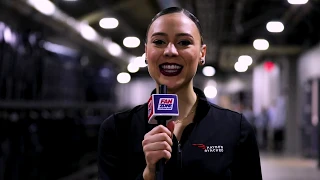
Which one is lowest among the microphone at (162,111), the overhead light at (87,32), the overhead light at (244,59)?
the microphone at (162,111)

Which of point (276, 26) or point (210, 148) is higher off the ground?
point (276, 26)

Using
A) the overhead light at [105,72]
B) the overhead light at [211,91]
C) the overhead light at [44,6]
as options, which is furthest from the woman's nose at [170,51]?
the overhead light at [211,91]

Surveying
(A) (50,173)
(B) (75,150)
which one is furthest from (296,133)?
(A) (50,173)

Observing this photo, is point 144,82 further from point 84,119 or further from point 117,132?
point 117,132

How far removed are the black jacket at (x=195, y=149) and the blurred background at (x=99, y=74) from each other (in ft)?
3.44

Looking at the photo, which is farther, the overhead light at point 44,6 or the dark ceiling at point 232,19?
the dark ceiling at point 232,19

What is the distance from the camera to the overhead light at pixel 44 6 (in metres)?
9.15

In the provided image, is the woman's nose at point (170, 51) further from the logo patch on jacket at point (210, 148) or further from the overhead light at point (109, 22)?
the overhead light at point (109, 22)

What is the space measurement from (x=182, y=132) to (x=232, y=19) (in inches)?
469

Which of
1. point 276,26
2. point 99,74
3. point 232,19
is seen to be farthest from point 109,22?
point 276,26

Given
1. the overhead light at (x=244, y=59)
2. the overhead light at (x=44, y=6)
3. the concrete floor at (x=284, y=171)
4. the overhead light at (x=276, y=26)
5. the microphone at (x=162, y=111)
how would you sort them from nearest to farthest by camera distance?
the microphone at (x=162, y=111), the overhead light at (x=44, y=6), the concrete floor at (x=284, y=171), the overhead light at (x=276, y=26), the overhead light at (x=244, y=59)

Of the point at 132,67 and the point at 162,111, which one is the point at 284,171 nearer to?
the point at 162,111

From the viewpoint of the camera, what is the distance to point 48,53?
9.09 metres

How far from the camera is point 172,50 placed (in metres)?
1.69
